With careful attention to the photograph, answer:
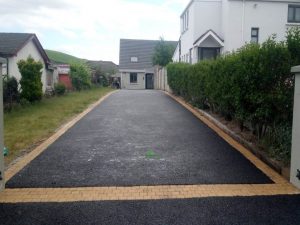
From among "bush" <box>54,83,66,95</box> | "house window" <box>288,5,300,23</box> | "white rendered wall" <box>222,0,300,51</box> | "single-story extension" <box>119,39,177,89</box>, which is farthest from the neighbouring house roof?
"single-story extension" <box>119,39,177,89</box>

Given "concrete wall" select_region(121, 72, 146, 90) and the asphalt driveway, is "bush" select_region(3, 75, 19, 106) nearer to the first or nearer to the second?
the asphalt driveway

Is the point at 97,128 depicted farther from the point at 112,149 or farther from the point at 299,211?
the point at 299,211

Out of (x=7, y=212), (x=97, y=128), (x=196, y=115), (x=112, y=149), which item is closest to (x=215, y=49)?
(x=196, y=115)

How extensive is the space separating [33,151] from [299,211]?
5918 mm

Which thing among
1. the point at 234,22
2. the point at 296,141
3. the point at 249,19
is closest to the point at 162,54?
the point at 234,22

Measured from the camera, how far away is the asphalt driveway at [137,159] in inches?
249

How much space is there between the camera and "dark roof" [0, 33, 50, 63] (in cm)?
2289

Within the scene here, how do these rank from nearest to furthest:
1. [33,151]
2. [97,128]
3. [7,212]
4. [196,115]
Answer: [7,212], [33,151], [97,128], [196,115]

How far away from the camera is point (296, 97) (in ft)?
19.8

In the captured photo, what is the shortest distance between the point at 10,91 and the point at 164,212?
1497 cm

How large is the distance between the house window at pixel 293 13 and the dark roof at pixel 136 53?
2725cm

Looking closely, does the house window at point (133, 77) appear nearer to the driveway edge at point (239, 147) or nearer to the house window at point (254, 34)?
the house window at point (254, 34)

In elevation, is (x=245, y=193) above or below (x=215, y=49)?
below

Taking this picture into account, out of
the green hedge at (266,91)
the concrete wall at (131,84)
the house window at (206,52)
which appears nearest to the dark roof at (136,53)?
the concrete wall at (131,84)
